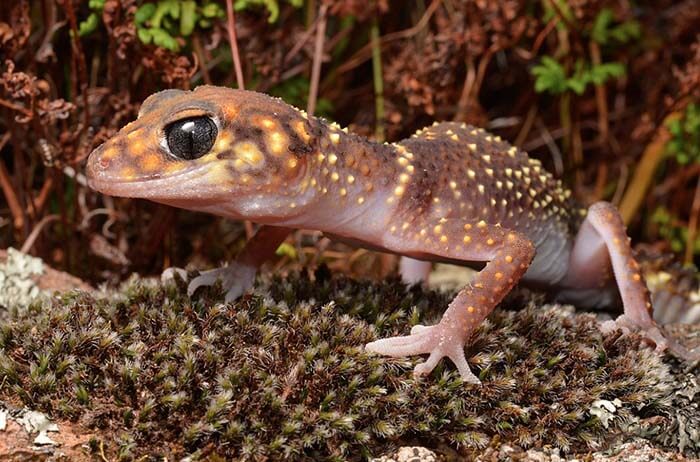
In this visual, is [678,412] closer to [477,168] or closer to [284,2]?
[477,168]

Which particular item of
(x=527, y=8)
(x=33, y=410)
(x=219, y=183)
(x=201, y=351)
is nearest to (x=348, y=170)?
(x=219, y=183)

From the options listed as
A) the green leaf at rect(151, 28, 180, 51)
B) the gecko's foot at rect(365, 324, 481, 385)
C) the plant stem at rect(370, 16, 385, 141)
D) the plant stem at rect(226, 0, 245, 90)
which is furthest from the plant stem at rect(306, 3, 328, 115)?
the gecko's foot at rect(365, 324, 481, 385)

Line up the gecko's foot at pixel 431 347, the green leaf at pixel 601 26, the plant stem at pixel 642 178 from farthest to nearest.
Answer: the plant stem at pixel 642 178, the green leaf at pixel 601 26, the gecko's foot at pixel 431 347

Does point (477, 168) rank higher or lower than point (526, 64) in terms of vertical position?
lower

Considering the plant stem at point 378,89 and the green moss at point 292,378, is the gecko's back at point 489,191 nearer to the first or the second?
the green moss at point 292,378

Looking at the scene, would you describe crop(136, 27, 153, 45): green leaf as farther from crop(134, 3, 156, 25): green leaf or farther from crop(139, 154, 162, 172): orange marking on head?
crop(139, 154, 162, 172): orange marking on head

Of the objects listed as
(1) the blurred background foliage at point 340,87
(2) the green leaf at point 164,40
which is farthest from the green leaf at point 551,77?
(2) the green leaf at point 164,40

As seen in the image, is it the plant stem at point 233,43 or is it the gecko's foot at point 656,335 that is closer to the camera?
the gecko's foot at point 656,335
